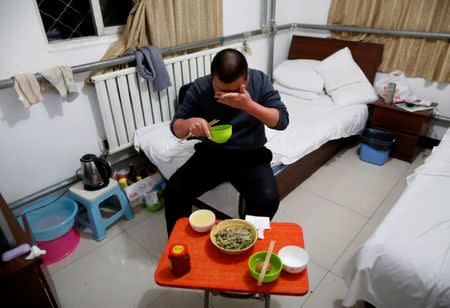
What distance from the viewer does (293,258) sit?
43.3 inches

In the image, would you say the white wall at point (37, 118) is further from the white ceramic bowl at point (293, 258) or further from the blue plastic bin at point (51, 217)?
the white ceramic bowl at point (293, 258)

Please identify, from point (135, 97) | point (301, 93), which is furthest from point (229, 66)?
point (301, 93)

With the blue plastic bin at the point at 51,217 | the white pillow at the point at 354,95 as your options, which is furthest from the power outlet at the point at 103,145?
the white pillow at the point at 354,95

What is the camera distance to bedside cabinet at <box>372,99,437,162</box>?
2.58m

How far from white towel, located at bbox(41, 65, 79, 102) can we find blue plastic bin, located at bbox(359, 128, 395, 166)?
93.6 inches

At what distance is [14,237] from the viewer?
1118 millimetres

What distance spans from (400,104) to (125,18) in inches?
93.0

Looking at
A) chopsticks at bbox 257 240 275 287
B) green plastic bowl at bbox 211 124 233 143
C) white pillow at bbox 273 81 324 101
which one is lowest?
white pillow at bbox 273 81 324 101

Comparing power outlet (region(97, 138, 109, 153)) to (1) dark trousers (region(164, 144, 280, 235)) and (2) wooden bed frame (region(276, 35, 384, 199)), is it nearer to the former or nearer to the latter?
(1) dark trousers (region(164, 144, 280, 235))

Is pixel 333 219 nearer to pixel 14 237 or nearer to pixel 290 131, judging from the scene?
pixel 290 131

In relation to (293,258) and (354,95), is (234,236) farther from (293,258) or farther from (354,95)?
(354,95)

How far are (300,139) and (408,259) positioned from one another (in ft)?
3.99

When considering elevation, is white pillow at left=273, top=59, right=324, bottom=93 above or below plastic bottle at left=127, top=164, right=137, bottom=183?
above

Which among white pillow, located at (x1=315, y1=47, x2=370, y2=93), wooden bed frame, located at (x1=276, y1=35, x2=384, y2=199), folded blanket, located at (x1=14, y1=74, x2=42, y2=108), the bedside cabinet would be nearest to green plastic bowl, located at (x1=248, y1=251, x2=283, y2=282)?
wooden bed frame, located at (x1=276, y1=35, x2=384, y2=199)
